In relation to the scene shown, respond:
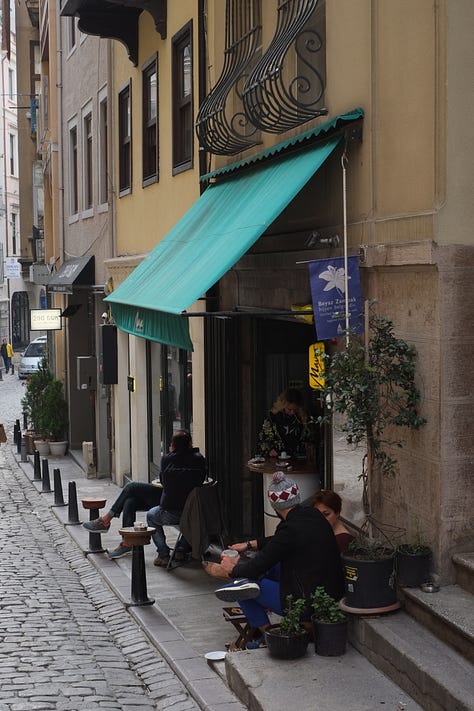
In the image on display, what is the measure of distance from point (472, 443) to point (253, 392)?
15.7 feet

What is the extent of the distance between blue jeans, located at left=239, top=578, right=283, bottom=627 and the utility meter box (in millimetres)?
13895

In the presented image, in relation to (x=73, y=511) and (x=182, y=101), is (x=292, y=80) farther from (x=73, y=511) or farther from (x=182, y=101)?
(x=73, y=511)

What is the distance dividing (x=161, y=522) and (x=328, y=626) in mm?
4561

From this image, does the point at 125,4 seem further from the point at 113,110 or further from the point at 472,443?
the point at 472,443

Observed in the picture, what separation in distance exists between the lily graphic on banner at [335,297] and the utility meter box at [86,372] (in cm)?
1374

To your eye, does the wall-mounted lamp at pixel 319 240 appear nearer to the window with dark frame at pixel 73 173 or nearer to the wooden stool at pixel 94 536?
the wooden stool at pixel 94 536

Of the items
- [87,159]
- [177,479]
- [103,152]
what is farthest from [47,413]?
[177,479]

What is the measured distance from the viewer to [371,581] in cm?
749

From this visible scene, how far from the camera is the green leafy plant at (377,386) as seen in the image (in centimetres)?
748

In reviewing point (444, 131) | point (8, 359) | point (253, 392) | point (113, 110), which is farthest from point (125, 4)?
point (8, 359)

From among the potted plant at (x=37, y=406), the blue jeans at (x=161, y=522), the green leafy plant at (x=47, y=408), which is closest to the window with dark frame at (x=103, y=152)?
the green leafy plant at (x=47, y=408)

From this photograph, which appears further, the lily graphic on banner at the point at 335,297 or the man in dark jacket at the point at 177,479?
the man in dark jacket at the point at 177,479

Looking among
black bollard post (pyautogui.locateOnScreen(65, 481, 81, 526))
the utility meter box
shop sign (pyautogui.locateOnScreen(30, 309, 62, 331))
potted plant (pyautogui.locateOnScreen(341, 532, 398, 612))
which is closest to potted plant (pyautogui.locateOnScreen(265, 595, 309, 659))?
potted plant (pyautogui.locateOnScreen(341, 532, 398, 612))

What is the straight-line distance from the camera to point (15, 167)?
63.1m
